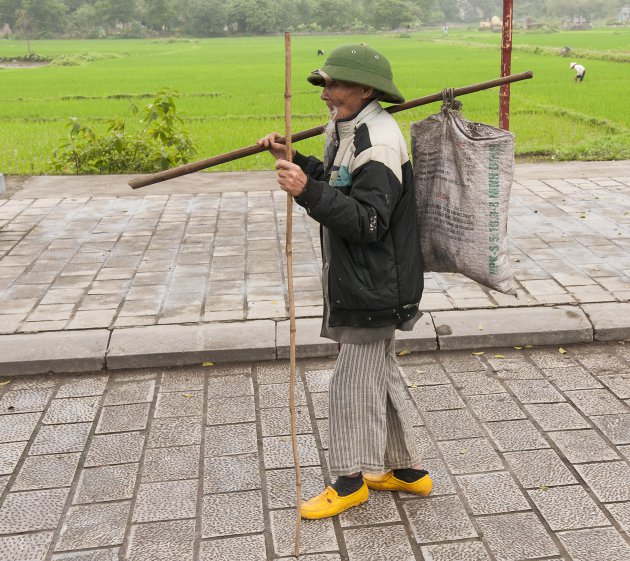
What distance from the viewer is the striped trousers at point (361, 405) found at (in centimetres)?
322

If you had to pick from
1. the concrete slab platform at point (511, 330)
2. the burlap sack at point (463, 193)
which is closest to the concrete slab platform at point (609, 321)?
the concrete slab platform at point (511, 330)

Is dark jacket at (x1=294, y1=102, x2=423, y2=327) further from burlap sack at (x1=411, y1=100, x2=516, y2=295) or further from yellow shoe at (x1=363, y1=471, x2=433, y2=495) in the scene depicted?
yellow shoe at (x1=363, y1=471, x2=433, y2=495)

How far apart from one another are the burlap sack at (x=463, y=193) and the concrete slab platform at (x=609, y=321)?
1.77m

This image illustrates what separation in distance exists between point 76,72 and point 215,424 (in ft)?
114

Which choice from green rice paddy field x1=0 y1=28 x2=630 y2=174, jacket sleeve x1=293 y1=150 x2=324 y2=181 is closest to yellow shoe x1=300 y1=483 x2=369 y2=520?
jacket sleeve x1=293 y1=150 x2=324 y2=181

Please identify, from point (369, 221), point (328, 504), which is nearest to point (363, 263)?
point (369, 221)

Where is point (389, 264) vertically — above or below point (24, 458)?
above

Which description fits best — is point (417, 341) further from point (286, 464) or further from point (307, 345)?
point (286, 464)

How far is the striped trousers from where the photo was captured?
3221 millimetres

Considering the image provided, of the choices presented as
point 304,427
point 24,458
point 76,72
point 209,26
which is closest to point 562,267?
point 304,427

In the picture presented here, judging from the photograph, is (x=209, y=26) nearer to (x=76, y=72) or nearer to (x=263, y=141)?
(x=76, y=72)

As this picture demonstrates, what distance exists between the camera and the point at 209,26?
Answer: 315 ft

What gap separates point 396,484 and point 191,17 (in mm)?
100632

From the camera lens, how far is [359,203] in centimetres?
287
